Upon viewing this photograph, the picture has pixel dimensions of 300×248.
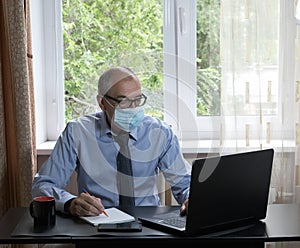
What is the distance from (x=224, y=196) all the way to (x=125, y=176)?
673 millimetres

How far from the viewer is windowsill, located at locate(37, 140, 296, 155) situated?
275 centimetres

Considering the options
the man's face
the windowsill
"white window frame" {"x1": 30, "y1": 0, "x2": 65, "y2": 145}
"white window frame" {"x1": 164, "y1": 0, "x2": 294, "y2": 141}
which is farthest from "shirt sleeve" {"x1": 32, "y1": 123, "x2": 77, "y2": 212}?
"white window frame" {"x1": 164, "y1": 0, "x2": 294, "y2": 141}

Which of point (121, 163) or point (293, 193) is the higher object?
point (121, 163)

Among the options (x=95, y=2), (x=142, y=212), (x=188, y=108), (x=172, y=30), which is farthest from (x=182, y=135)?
(x=142, y=212)

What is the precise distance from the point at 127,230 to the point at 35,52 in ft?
4.74

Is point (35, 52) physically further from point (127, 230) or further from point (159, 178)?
point (127, 230)

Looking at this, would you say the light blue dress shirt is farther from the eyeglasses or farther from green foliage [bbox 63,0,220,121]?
green foliage [bbox 63,0,220,121]

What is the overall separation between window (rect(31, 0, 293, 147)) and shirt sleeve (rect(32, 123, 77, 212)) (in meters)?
0.62

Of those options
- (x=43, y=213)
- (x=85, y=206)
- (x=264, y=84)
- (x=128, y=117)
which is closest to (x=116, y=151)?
(x=128, y=117)

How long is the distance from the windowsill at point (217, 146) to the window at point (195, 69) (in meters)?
0.05

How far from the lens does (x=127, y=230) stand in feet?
5.74

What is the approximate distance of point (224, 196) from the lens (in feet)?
5.73

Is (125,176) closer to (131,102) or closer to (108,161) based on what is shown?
(108,161)

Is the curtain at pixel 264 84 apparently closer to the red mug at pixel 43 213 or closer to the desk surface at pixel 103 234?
the desk surface at pixel 103 234
